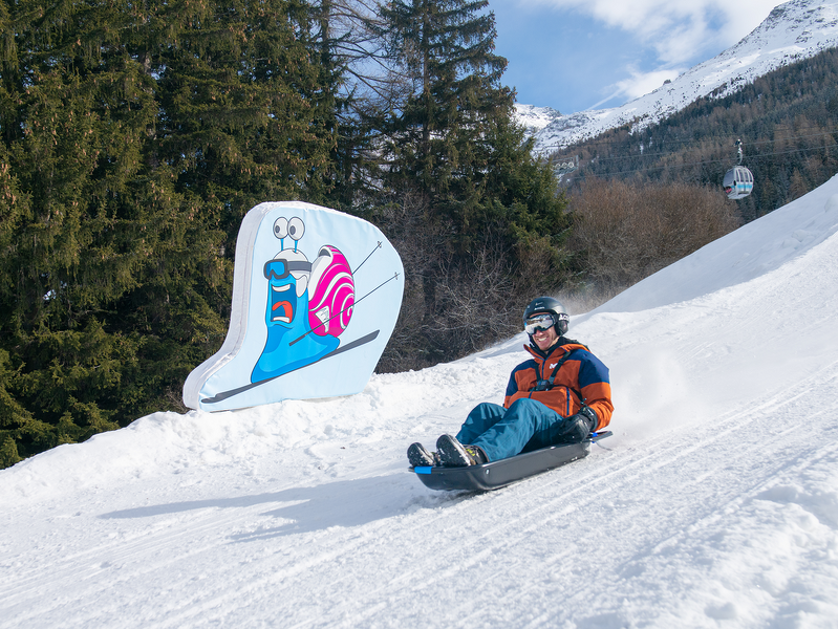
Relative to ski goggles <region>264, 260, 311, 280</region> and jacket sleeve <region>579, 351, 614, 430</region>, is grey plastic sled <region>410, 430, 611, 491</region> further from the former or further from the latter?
ski goggles <region>264, 260, 311, 280</region>

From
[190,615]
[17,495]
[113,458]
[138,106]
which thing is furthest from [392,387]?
[138,106]

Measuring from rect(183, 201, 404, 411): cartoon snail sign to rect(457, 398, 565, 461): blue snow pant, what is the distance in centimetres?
364

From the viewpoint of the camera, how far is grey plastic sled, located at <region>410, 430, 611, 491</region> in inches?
110

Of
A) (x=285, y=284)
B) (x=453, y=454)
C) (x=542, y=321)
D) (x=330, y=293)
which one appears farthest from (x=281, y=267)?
(x=453, y=454)

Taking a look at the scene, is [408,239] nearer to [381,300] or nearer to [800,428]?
[381,300]

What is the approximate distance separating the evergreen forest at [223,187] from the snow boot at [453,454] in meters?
9.07

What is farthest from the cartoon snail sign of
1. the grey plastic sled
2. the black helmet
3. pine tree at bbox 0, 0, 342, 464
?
pine tree at bbox 0, 0, 342, 464

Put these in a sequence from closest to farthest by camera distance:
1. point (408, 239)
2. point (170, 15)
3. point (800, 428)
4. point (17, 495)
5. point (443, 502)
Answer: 1. point (443, 502)
2. point (800, 428)
3. point (17, 495)
4. point (170, 15)
5. point (408, 239)

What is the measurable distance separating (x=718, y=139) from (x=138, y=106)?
210 feet

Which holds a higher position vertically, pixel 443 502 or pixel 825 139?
pixel 825 139

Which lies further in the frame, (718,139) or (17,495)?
(718,139)

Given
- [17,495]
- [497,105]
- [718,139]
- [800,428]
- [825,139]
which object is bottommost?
[800,428]

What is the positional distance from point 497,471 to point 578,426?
634 mm

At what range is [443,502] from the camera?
10.0 feet
